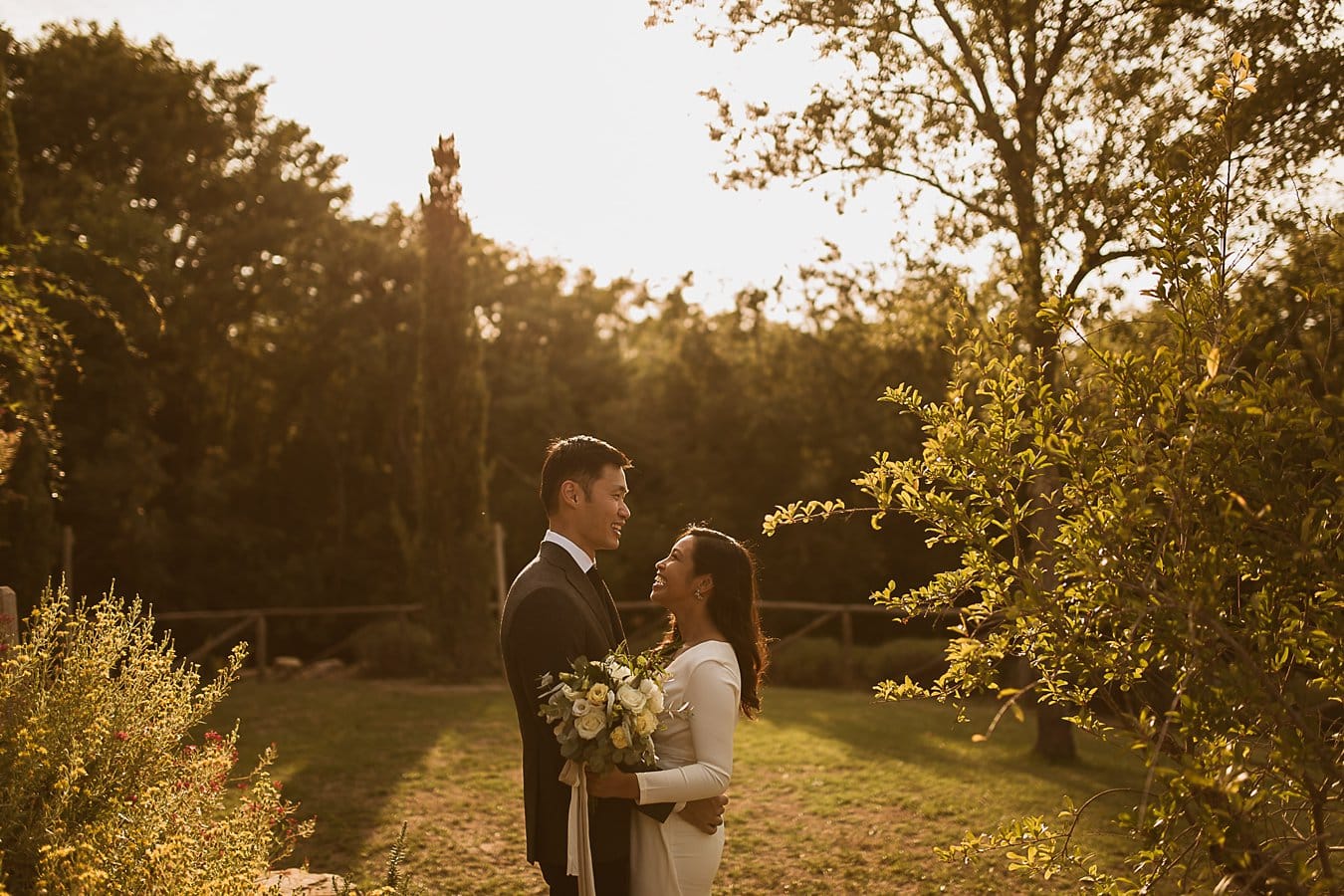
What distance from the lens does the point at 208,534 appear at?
23.0m

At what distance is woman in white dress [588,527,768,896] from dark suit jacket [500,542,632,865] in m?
0.13

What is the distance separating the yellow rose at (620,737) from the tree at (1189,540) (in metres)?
0.91

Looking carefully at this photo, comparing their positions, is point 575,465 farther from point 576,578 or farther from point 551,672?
point 551,672

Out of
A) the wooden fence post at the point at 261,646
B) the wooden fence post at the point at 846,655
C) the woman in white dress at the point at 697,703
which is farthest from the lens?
the wooden fence post at the point at 261,646

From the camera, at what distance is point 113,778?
4273mm

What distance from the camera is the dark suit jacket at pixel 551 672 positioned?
3479mm

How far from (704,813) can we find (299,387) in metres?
23.6

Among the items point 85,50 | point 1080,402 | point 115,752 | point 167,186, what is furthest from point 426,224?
point 1080,402

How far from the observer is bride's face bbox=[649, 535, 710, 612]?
3.84m

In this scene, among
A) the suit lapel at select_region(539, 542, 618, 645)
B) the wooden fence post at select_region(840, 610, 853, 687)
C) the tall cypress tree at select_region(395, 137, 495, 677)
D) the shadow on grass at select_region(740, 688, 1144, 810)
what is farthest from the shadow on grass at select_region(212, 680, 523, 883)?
the wooden fence post at select_region(840, 610, 853, 687)

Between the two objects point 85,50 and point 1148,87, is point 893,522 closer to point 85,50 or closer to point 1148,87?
point 1148,87

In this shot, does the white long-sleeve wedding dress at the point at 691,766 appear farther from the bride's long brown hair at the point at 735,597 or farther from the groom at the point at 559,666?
the bride's long brown hair at the point at 735,597

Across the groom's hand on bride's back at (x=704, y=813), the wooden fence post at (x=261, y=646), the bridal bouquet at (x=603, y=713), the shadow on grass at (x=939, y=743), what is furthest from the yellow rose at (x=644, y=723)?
the wooden fence post at (x=261, y=646)

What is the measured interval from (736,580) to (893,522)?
1752cm
